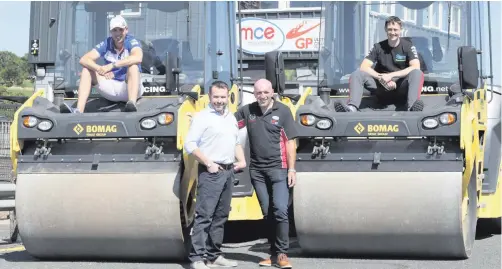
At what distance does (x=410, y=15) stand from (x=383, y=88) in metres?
1.04

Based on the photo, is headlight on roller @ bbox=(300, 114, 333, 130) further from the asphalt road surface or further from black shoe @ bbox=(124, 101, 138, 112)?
black shoe @ bbox=(124, 101, 138, 112)

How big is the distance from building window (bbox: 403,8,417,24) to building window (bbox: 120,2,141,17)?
276cm

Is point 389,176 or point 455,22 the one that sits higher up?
point 455,22

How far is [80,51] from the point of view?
10109mm

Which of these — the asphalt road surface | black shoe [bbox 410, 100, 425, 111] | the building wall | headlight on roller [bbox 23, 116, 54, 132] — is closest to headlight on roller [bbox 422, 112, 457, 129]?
black shoe [bbox 410, 100, 425, 111]

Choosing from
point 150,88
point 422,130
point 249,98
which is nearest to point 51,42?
point 150,88

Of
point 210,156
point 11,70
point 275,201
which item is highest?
point 11,70

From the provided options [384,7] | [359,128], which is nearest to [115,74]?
[359,128]

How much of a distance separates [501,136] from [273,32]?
21.2 ft

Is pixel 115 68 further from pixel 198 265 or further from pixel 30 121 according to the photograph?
pixel 198 265

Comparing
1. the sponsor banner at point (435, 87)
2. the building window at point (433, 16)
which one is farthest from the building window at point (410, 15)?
the sponsor banner at point (435, 87)

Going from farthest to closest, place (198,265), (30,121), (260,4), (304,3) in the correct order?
(260,4) → (304,3) → (30,121) → (198,265)

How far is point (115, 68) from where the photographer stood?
30.9 feet

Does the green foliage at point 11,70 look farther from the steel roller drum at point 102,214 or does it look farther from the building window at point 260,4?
the steel roller drum at point 102,214
